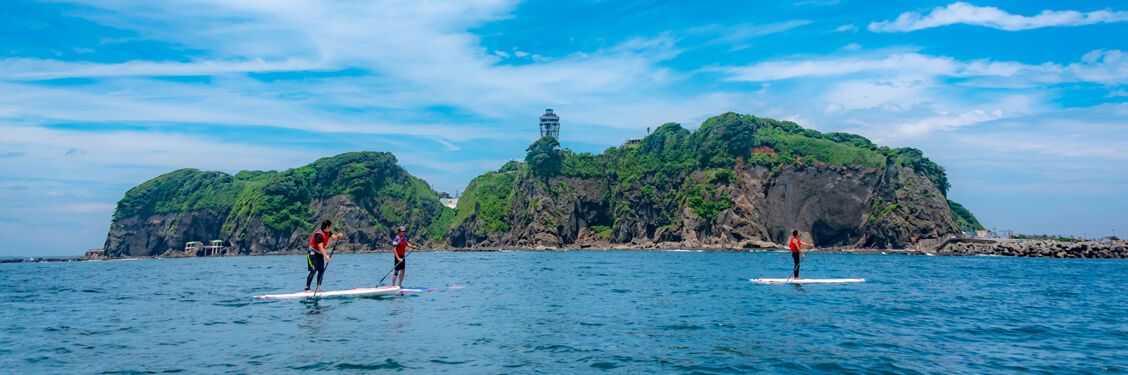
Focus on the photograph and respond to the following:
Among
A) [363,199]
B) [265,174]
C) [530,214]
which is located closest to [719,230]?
[530,214]

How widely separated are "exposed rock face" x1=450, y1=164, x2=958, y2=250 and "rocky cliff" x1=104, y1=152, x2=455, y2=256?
4427cm

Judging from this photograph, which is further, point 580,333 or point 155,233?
point 155,233

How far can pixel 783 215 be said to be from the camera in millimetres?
129125

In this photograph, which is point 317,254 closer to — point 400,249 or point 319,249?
point 319,249

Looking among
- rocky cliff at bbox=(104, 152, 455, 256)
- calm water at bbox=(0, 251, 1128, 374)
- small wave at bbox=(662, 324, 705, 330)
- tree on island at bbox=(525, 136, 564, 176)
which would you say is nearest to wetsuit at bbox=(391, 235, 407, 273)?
calm water at bbox=(0, 251, 1128, 374)

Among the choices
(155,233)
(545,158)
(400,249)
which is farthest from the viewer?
(155,233)

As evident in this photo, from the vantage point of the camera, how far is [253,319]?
16.6 metres

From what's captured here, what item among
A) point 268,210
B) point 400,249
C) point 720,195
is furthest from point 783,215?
point 268,210

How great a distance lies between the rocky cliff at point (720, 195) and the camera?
124188mm

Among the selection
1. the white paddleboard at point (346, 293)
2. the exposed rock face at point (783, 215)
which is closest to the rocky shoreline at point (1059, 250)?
the exposed rock face at point (783, 215)

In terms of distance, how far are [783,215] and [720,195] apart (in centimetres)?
1304

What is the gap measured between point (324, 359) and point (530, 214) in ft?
464

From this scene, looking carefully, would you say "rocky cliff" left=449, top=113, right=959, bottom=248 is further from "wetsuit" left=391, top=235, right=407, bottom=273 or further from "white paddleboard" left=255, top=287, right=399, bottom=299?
"white paddleboard" left=255, top=287, right=399, bottom=299

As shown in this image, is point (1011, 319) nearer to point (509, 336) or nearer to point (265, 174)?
point (509, 336)
